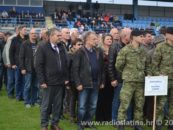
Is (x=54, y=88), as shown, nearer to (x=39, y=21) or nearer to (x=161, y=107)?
(x=161, y=107)

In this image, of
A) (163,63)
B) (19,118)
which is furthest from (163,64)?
(19,118)

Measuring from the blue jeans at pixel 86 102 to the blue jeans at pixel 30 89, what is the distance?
9.85 feet

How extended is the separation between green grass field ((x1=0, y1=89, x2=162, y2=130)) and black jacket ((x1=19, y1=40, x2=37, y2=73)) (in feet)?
3.56

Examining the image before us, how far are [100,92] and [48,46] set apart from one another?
2.00 m

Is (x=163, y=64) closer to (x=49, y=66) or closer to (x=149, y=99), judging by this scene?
(x=149, y=99)

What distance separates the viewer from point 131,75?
8.51 metres

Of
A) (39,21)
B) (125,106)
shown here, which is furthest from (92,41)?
(39,21)

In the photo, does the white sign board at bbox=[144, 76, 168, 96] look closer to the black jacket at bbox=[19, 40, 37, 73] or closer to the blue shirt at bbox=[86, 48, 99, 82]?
the blue shirt at bbox=[86, 48, 99, 82]

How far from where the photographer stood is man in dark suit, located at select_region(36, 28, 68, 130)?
8.62m

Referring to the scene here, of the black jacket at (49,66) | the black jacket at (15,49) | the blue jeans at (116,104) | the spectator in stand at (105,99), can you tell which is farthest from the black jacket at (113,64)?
the black jacket at (15,49)

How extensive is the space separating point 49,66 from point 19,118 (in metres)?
2.44

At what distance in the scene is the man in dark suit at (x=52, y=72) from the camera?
28.3 ft

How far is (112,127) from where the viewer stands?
9.72 m

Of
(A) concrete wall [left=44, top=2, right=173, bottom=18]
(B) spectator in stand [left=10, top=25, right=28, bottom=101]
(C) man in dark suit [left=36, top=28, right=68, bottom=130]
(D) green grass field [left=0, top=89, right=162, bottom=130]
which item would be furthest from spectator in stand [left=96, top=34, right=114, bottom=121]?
(A) concrete wall [left=44, top=2, right=173, bottom=18]
